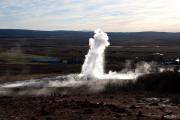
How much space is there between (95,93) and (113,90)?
2.57 metres

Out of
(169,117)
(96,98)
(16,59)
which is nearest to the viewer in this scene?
(169,117)

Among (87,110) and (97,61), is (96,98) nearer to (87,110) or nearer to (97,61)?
(87,110)

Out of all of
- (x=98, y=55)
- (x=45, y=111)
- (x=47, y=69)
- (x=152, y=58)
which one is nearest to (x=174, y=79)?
(x=45, y=111)

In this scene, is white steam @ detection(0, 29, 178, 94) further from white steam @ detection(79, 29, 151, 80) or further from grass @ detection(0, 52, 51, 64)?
grass @ detection(0, 52, 51, 64)

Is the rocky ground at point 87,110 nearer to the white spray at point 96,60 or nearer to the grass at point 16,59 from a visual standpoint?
the white spray at point 96,60

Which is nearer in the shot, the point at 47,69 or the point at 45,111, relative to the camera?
the point at 45,111

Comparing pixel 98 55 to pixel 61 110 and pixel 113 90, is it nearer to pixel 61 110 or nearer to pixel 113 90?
pixel 113 90

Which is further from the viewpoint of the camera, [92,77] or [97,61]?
[97,61]

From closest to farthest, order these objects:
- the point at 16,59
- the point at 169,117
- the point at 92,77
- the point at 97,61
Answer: the point at 169,117 → the point at 92,77 → the point at 97,61 → the point at 16,59

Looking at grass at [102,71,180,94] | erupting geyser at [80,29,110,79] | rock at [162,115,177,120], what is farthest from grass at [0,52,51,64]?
rock at [162,115,177,120]

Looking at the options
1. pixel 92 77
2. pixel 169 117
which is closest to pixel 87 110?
pixel 169 117

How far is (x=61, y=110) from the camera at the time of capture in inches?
934

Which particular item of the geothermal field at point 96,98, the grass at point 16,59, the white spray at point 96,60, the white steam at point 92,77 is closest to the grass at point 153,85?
the geothermal field at point 96,98

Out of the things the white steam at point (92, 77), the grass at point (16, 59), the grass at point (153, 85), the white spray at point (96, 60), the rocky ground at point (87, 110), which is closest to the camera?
the rocky ground at point (87, 110)
